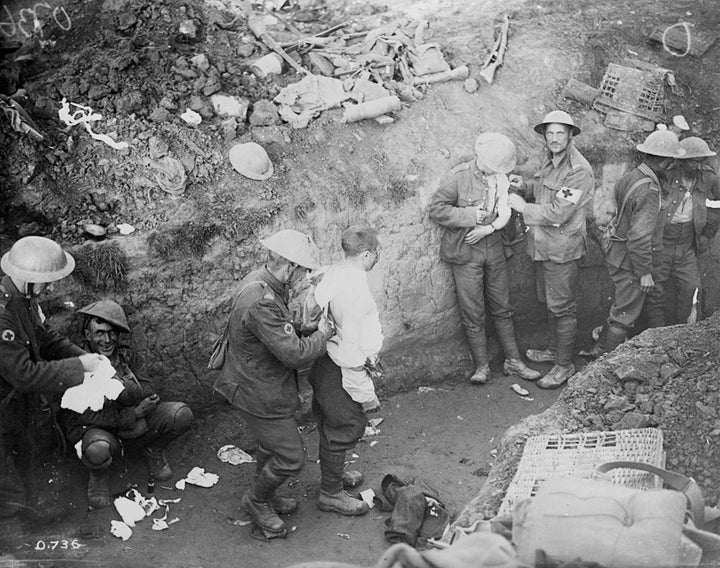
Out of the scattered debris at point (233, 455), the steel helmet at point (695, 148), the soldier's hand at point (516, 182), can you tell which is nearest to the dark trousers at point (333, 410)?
the scattered debris at point (233, 455)

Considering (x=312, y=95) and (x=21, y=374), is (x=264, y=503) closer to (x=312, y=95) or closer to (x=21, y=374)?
(x=21, y=374)

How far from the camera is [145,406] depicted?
6375mm

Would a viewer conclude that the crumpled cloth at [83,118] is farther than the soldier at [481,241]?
No

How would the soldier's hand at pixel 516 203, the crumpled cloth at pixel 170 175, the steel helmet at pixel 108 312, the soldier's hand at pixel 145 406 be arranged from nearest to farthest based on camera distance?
the steel helmet at pixel 108 312
the soldier's hand at pixel 145 406
the crumpled cloth at pixel 170 175
the soldier's hand at pixel 516 203

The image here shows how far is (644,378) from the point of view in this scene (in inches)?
238

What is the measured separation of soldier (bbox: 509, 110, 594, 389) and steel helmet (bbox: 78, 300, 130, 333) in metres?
3.68

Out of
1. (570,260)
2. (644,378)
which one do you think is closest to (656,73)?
(570,260)

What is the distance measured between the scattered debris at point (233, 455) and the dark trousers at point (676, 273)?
424cm

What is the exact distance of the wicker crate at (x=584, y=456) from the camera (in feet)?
15.5

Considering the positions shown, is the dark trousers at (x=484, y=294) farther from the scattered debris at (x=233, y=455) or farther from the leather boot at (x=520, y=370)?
the scattered debris at (x=233, y=455)

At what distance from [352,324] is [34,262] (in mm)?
2166

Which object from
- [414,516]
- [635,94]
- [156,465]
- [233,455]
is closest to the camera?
[414,516]

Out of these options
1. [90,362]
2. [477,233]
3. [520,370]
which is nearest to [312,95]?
[477,233]

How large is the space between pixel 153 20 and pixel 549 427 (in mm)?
5810
